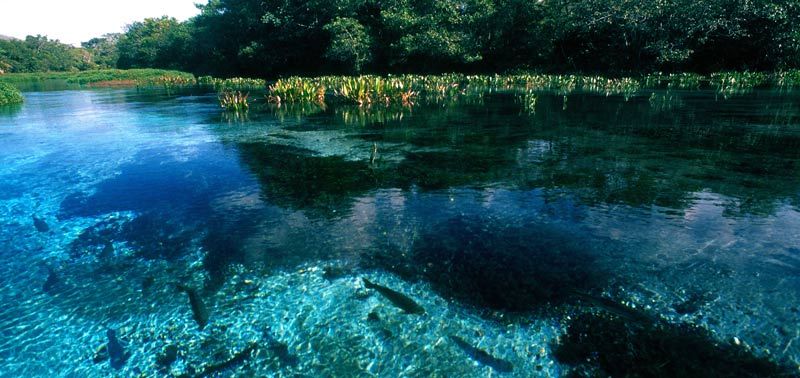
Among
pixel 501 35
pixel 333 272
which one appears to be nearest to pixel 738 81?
pixel 501 35

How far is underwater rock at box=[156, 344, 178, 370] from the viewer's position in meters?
3.83

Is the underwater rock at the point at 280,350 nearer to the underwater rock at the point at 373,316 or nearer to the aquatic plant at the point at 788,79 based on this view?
the underwater rock at the point at 373,316

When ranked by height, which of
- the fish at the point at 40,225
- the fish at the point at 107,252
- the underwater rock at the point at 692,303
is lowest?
the underwater rock at the point at 692,303

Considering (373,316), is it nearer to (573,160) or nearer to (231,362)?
(231,362)

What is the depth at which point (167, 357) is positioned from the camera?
3936mm

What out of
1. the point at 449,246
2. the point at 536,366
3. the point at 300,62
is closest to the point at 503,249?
the point at 449,246

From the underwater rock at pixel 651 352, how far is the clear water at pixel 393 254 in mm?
51

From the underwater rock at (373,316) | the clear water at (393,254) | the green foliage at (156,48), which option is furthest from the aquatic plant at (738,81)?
the green foliage at (156,48)

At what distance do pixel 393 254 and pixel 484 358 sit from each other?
2164mm

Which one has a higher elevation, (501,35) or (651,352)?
(501,35)

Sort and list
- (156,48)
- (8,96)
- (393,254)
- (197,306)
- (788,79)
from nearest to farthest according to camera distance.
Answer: (197,306) < (393,254) < (8,96) < (788,79) < (156,48)

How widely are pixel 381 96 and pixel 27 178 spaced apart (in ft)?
54.4

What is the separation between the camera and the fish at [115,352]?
3859mm

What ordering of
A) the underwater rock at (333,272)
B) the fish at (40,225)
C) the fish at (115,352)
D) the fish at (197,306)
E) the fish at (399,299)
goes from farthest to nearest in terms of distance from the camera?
the fish at (40,225) → the underwater rock at (333,272) → the fish at (399,299) → the fish at (197,306) → the fish at (115,352)
